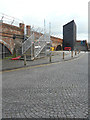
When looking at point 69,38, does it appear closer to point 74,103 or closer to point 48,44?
point 48,44

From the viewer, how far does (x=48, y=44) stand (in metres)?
19.3

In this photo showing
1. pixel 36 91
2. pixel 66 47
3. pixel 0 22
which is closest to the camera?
pixel 36 91

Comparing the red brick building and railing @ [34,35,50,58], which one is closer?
railing @ [34,35,50,58]

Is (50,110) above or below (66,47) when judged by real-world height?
below

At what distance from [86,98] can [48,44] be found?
652 inches

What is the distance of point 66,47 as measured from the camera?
45531 mm

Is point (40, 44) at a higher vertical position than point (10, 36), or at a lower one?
lower

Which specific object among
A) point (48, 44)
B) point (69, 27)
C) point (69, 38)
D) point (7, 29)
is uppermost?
point (69, 27)

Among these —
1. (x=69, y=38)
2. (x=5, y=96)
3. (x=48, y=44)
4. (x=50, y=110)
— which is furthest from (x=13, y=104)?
(x=69, y=38)

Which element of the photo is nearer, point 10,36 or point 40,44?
point 40,44

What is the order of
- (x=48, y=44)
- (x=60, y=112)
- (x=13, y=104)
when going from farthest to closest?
(x=48, y=44)
(x=13, y=104)
(x=60, y=112)

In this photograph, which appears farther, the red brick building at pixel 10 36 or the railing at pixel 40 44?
the red brick building at pixel 10 36

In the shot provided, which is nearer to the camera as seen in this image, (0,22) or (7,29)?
(0,22)

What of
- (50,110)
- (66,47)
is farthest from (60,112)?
(66,47)
